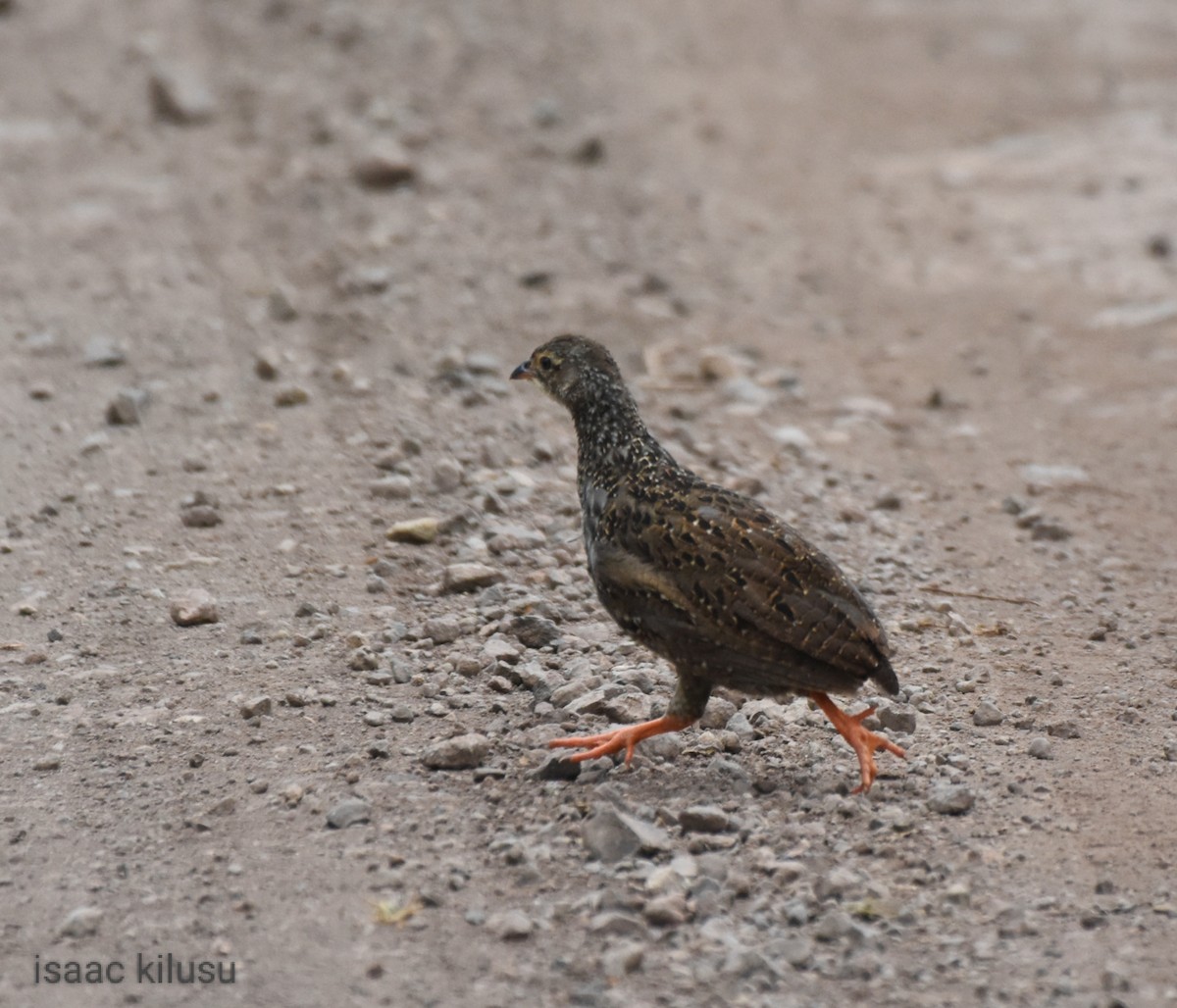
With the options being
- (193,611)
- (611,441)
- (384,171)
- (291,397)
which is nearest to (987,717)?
(611,441)

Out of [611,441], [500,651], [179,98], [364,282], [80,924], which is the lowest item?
[80,924]

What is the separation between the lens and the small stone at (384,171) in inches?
484

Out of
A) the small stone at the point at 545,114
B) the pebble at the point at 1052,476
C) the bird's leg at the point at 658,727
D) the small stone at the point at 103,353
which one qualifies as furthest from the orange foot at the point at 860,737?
the small stone at the point at 545,114

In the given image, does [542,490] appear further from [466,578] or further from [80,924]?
[80,924]

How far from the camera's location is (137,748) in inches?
232

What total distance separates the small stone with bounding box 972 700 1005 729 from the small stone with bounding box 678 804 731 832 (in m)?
1.32

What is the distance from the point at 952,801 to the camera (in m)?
5.54

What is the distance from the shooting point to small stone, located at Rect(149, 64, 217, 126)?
1338 centimetres

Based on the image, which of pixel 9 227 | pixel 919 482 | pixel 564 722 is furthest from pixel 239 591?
pixel 9 227

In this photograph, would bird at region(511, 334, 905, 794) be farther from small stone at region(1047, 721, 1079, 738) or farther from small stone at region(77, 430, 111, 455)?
small stone at region(77, 430, 111, 455)

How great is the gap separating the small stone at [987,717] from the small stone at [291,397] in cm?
452

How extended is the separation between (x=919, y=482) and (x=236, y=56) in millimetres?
8823

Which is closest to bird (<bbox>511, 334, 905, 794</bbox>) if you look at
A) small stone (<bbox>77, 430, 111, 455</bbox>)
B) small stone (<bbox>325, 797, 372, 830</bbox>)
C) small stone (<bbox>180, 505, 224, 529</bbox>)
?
small stone (<bbox>325, 797, 372, 830</bbox>)

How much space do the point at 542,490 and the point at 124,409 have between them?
96.9 inches
